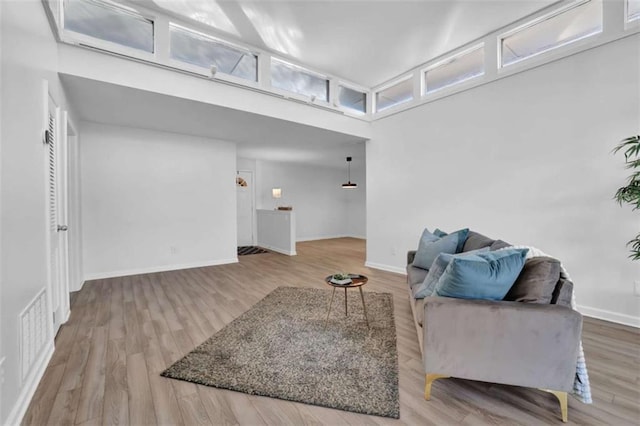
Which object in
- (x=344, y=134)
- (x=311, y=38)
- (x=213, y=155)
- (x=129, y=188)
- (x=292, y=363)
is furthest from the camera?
(x=213, y=155)

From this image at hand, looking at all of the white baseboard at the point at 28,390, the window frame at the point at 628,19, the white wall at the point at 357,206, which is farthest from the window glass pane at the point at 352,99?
the white baseboard at the point at 28,390

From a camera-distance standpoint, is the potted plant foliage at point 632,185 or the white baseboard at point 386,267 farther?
the white baseboard at point 386,267

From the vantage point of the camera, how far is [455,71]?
4.09m

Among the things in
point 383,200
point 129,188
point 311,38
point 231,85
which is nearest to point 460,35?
point 311,38

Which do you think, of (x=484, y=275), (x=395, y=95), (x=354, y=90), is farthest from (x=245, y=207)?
(x=484, y=275)

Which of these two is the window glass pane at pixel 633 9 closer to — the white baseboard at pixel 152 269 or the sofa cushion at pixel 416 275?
the sofa cushion at pixel 416 275

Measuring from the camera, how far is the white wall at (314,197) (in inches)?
328

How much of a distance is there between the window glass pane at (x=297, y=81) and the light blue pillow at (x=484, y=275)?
11.8 ft

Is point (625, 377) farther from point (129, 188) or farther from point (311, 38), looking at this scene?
point (129, 188)

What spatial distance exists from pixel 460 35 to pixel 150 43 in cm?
384

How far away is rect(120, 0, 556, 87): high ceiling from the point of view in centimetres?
301

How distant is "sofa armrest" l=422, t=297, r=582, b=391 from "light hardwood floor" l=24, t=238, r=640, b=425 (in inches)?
8.4

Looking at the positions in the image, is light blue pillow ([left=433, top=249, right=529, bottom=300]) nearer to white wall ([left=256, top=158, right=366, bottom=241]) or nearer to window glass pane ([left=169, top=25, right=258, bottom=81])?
window glass pane ([left=169, top=25, right=258, bottom=81])

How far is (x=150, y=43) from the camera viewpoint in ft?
10.5
